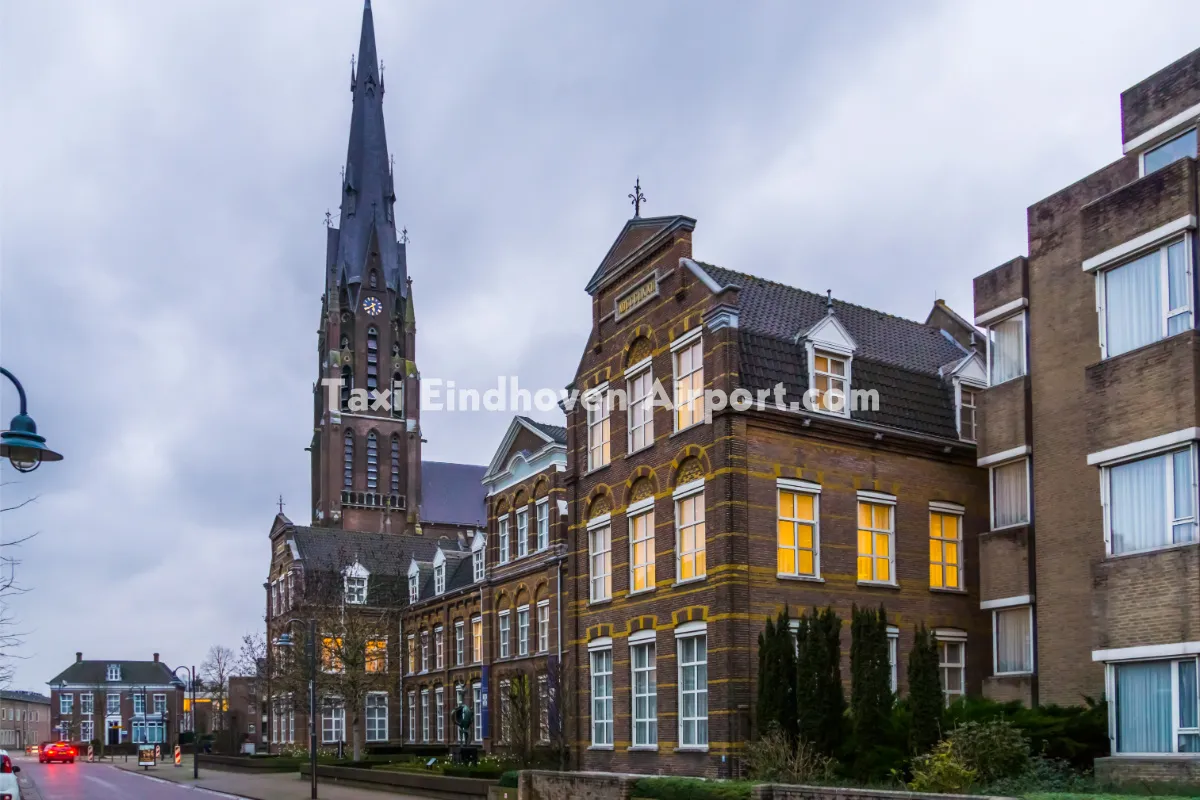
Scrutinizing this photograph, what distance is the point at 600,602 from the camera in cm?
3500

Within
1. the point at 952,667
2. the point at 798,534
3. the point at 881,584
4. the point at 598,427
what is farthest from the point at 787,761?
the point at 598,427

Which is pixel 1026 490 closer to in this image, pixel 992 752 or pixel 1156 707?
pixel 1156 707

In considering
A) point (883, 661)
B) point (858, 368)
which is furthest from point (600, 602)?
point (883, 661)

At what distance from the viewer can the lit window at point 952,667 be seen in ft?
105

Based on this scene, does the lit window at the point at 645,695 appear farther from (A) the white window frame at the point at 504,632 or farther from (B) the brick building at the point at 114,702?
(B) the brick building at the point at 114,702

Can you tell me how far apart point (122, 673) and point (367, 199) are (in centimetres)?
7722

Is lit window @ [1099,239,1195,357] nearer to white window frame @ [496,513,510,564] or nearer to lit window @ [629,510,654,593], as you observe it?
lit window @ [629,510,654,593]

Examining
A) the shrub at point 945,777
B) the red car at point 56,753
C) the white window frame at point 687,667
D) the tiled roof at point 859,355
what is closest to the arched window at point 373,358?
the red car at point 56,753

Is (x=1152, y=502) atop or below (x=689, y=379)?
below

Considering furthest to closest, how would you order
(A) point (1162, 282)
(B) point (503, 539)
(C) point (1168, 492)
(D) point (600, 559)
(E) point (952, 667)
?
1. (B) point (503, 539)
2. (D) point (600, 559)
3. (E) point (952, 667)
4. (A) point (1162, 282)
5. (C) point (1168, 492)

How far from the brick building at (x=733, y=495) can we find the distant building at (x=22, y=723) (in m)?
151

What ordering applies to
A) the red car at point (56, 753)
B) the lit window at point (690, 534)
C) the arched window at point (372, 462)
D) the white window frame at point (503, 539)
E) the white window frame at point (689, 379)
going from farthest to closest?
1. the arched window at point (372, 462)
2. the red car at point (56, 753)
3. the white window frame at point (503, 539)
4. the white window frame at point (689, 379)
5. the lit window at point (690, 534)

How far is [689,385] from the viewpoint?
31953mm

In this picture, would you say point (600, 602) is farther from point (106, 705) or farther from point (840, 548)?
point (106, 705)
